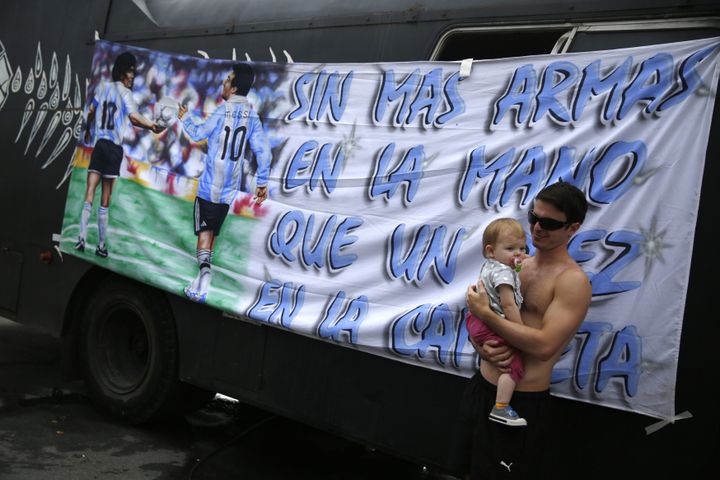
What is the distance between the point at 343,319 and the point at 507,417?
1.36 metres

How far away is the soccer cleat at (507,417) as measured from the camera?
3.00 meters

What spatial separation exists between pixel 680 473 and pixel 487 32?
2253mm

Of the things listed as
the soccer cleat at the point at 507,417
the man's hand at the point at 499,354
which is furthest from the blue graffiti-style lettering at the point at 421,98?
the soccer cleat at the point at 507,417

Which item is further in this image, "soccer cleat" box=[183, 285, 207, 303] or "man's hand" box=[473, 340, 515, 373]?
"soccer cleat" box=[183, 285, 207, 303]

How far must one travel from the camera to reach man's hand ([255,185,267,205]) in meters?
4.67

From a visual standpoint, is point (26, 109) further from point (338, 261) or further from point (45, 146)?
point (338, 261)

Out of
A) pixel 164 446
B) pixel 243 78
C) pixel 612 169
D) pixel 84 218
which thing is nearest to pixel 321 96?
pixel 243 78

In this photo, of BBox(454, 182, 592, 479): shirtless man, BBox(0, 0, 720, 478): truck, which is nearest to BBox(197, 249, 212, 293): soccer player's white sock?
BBox(0, 0, 720, 478): truck

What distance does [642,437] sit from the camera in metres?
3.29

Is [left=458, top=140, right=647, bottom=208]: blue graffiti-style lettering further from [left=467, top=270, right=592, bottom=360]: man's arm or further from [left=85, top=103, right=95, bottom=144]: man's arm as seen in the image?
[left=85, top=103, right=95, bottom=144]: man's arm

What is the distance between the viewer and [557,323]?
2986 millimetres

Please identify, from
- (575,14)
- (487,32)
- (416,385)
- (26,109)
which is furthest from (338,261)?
(26,109)

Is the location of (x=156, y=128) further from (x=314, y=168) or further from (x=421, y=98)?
(x=421, y=98)

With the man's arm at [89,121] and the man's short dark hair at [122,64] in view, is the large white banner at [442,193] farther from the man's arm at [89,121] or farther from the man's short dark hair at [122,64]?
the man's arm at [89,121]
